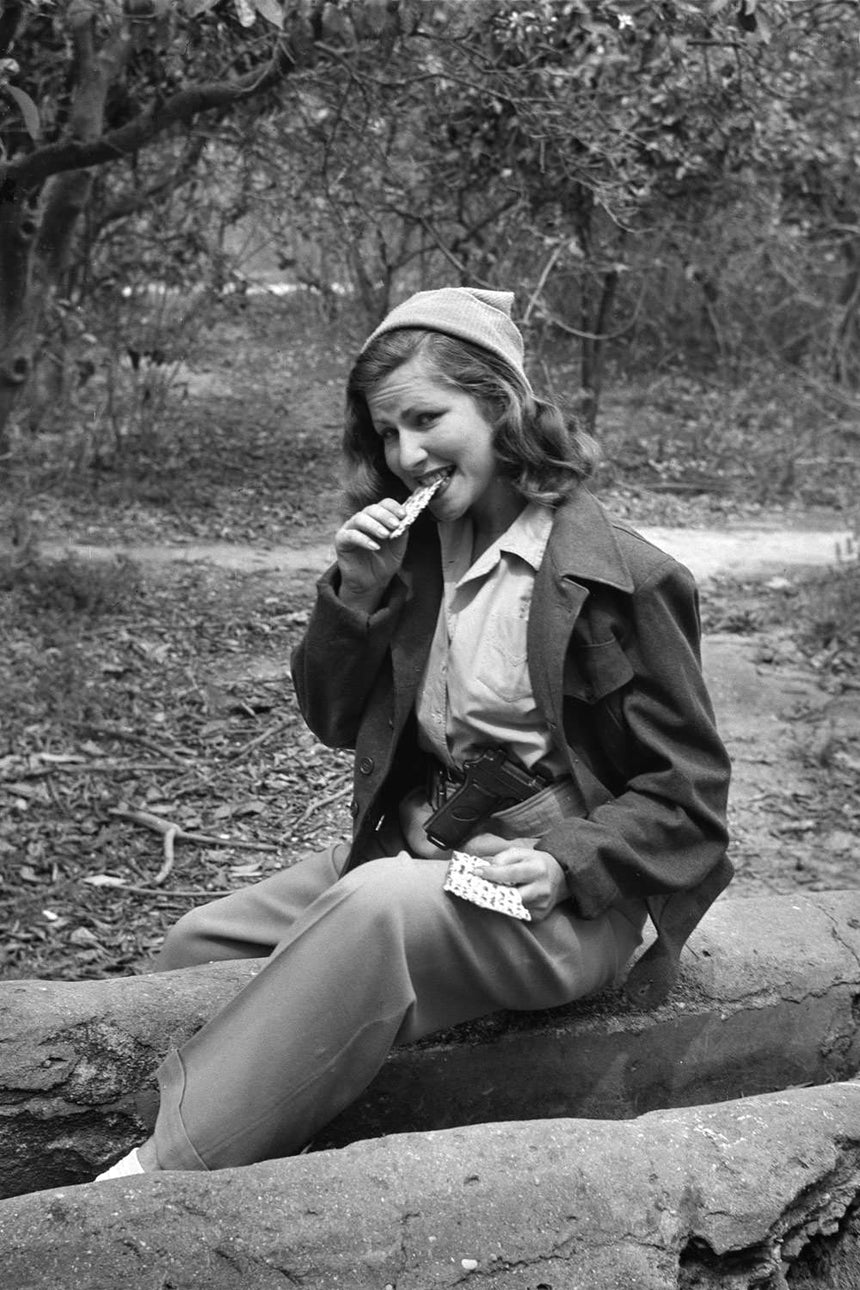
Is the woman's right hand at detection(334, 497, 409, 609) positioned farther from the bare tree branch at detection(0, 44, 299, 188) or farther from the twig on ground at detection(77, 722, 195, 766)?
the twig on ground at detection(77, 722, 195, 766)

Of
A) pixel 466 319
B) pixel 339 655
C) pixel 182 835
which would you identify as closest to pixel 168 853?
pixel 182 835

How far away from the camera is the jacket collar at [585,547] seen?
2.39 m

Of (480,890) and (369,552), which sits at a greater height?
(369,552)

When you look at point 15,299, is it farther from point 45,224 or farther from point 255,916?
point 255,916

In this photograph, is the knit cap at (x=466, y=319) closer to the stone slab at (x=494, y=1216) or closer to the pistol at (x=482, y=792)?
the pistol at (x=482, y=792)

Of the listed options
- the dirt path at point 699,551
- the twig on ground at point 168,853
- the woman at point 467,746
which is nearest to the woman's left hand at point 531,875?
the woman at point 467,746

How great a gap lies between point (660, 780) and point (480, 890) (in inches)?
12.9

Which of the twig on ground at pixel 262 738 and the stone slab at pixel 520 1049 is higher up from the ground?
the stone slab at pixel 520 1049

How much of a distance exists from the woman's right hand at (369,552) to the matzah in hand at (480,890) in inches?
19.1

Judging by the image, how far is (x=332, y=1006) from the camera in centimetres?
221

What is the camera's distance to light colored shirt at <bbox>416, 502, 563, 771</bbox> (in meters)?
2.47

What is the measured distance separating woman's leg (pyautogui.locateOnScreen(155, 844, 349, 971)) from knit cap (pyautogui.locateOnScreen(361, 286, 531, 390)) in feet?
2.89

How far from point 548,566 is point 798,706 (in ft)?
11.2

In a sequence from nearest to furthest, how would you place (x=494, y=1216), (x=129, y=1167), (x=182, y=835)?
(x=494, y=1216), (x=129, y=1167), (x=182, y=835)
